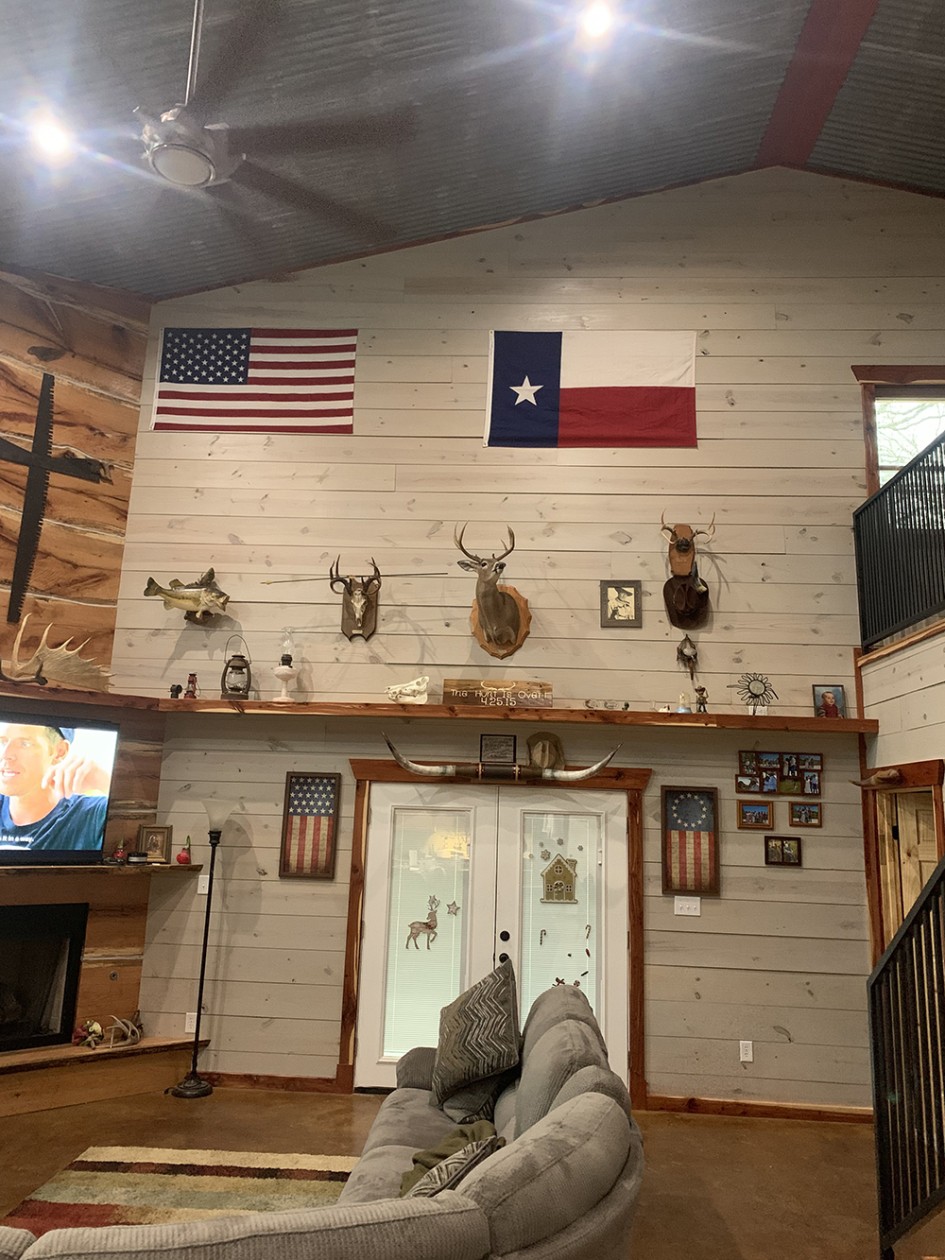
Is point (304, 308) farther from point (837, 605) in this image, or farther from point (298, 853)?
point (837, 605)

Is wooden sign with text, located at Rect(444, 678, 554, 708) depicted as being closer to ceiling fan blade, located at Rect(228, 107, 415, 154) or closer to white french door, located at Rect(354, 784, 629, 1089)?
white french door, located at Rect(354, 784, 629, 1089)

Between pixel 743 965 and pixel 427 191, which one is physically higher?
pixel 427 191

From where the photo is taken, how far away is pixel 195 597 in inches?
239

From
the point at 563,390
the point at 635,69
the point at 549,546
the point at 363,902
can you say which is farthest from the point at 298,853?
the point at 635,69

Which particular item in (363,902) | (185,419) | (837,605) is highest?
(185,419)

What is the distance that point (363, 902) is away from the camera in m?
5.75

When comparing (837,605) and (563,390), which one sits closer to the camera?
(837,605)

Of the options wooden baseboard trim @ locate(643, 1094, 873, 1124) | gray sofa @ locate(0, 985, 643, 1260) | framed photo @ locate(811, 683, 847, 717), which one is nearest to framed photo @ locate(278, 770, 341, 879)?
wooden baseboard trim @ locate(643, 1094, 873, 1124)

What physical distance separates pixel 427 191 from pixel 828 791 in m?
4.88

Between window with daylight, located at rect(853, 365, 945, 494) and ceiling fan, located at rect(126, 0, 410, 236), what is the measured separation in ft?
12.0

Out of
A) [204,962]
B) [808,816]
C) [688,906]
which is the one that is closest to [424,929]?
[204,962]

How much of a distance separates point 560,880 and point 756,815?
134 cm

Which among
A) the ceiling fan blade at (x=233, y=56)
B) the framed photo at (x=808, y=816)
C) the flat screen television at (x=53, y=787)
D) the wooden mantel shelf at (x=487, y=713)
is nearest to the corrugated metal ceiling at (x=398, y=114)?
the ceiling fan blade at (x=233, y=56)

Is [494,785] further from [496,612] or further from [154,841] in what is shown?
[154,841]
